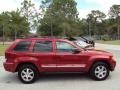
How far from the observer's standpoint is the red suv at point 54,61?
977 centimetres

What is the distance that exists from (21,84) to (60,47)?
191cm

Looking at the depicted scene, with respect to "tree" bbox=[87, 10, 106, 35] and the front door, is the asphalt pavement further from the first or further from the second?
"tree" bbox=[87, 10, 106, 35]

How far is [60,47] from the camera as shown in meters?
9.94

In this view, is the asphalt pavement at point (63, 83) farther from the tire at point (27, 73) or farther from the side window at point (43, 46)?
the side window at point (43, 46)

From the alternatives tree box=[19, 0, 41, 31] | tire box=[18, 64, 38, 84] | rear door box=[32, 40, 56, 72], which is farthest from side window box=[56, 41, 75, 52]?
tree box=[19, 0, 41, 31]

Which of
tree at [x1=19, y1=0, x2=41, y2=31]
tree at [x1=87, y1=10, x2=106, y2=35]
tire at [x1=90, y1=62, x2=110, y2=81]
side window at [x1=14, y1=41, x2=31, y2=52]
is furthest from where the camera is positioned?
tree at [x1=87, y1=10, x2=106, y2=35]

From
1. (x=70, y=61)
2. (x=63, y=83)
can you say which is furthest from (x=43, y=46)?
(x=63, y=83)

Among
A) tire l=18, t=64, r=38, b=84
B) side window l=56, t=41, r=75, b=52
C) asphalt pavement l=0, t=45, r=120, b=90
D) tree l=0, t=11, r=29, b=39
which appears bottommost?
asphalt pavement l=0, t=45, r=120, b=90

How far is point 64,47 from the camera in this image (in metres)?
9.94

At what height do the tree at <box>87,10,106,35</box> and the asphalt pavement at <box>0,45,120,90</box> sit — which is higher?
the tree at <box>87,10,106,35</box>

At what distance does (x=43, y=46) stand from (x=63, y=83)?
155 cm

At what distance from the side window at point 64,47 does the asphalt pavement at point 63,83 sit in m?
1.13

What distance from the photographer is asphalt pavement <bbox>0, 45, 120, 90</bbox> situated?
888 centimetres

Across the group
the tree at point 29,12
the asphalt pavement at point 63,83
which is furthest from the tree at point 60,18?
the asphalt pavement at point 63,83
